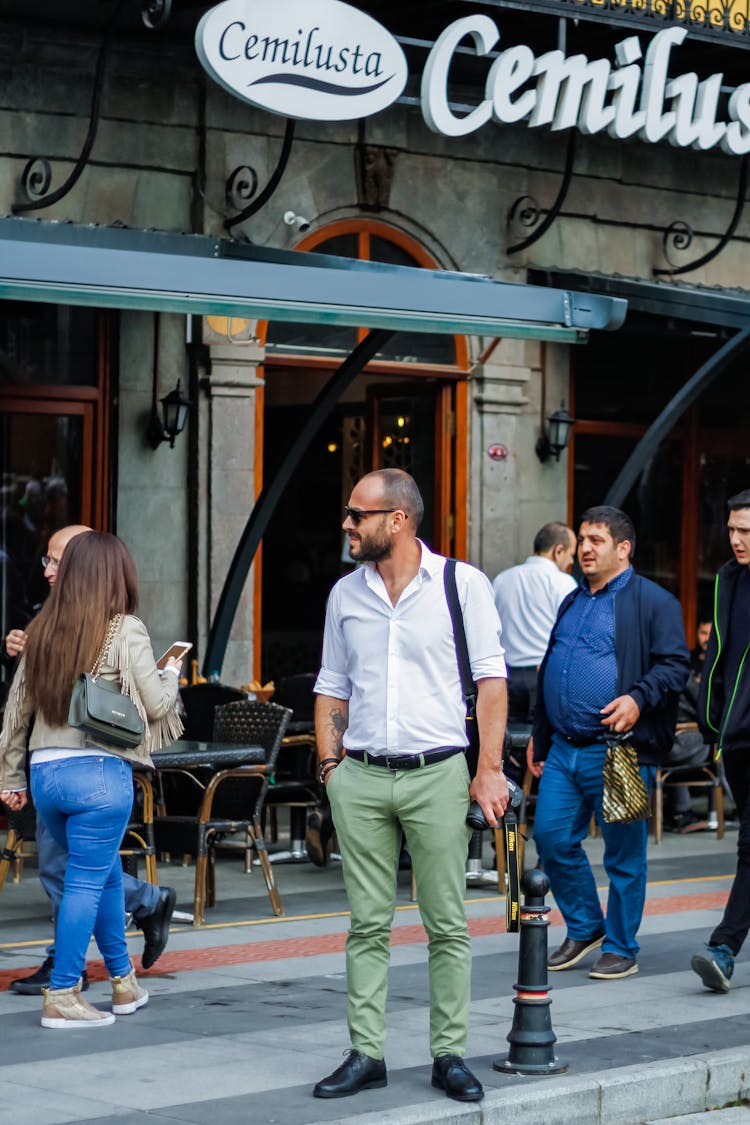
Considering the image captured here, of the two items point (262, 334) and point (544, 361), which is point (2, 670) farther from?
point (544, 361)

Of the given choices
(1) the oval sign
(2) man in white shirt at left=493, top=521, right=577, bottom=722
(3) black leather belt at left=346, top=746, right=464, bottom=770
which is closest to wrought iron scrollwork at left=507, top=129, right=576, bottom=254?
(1) the oval sign

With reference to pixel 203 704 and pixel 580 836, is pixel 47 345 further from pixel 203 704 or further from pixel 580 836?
pixel 580 836

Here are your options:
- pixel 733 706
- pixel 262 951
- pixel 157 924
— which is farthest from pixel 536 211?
pixel 157 924

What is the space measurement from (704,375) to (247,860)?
4980 millimetres

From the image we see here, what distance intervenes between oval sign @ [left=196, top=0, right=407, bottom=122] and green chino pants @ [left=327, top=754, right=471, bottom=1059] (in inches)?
252

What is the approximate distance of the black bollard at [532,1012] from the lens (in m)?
6.58

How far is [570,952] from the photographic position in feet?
28.3

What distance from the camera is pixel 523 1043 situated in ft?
21.6

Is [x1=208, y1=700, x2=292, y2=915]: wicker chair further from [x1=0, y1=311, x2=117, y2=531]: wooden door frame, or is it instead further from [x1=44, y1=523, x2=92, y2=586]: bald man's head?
[x1=0, y1=311, x2=117, y2=531]: wooden door frame

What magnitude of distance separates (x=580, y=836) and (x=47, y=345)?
598 cm

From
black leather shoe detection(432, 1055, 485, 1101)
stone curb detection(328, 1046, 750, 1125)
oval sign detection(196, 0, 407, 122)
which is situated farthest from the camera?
oval sign detection(196, 0, 407, 122)

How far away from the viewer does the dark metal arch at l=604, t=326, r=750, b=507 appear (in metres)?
13.9

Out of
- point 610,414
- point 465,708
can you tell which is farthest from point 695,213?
point 465,708

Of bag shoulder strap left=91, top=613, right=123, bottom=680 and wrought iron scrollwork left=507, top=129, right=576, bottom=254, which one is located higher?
wrought iron scrollwork left=507, top=129, right=576, bottom=254
